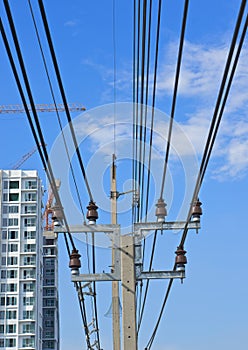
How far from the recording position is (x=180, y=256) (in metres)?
16.7

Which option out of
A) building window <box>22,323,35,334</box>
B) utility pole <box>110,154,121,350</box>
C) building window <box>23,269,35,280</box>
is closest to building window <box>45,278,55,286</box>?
building window <box>23,269,35,280</box>

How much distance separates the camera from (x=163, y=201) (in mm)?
15008

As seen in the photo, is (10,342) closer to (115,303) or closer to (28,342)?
(28,342)

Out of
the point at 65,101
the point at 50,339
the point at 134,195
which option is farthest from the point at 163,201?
the point at 50,339

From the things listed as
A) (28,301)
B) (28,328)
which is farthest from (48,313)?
(28,328)

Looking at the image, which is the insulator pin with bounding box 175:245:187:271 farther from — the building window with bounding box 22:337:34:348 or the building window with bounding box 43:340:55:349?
the building window with bounding box 43:340:55:349

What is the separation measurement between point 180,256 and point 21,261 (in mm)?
92132

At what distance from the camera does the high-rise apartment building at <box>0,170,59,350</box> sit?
10200 cm

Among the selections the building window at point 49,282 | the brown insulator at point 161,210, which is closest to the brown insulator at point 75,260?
the brown insulator at point 161,210

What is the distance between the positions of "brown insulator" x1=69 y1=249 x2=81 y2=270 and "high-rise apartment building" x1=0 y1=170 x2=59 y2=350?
85860 millimetres

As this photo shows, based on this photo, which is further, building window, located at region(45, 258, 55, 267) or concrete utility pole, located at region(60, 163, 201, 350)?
building window, located at region(45, 258, 55, 267)

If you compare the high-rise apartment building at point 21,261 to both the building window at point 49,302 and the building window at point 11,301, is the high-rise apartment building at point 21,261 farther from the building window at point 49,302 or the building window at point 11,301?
the building window at point 49,302

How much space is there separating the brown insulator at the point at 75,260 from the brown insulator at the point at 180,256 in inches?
82.0

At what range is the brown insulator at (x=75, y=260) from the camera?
1666cm
